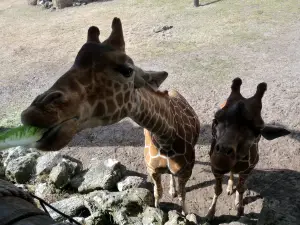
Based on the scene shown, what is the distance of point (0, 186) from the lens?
2369 mm

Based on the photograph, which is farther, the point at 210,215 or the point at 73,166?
the point at 73,166

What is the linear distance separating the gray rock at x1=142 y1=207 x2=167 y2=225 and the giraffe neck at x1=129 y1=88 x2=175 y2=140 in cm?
122

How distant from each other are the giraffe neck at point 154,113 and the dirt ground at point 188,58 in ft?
6.10

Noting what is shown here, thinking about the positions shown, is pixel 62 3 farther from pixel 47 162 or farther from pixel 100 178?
pixel 100 178

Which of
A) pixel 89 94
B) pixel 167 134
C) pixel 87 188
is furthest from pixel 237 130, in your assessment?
pixel 87 188

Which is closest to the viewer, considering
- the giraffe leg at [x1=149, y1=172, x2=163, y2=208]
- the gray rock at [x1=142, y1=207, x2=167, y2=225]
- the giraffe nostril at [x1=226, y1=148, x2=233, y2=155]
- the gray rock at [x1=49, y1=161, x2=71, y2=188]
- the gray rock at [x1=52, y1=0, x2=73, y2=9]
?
the giraffe nostril at [x1=226, y1=148, x2=233, y2=155]

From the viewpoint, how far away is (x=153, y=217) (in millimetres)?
5031

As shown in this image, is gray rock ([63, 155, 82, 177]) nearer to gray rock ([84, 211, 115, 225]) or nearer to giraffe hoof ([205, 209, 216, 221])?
gray rock ([84, 211, 115, 225])

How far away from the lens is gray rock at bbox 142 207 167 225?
4969 millimetres

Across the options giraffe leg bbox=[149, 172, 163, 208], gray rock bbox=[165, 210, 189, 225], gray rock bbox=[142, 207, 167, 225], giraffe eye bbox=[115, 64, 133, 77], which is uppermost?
giraffe eye bbox=[115, 64, 133, 77]

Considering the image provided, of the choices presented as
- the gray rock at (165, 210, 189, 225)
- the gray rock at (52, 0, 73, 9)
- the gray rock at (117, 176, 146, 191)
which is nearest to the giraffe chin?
the gray rock at (165, 210, 189, 225)

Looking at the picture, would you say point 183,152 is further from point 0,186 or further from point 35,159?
point 35,159

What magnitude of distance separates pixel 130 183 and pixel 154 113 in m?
2.21

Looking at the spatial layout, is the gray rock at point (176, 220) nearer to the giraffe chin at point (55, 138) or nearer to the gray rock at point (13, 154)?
the giraffe chin at point (55, 138)
